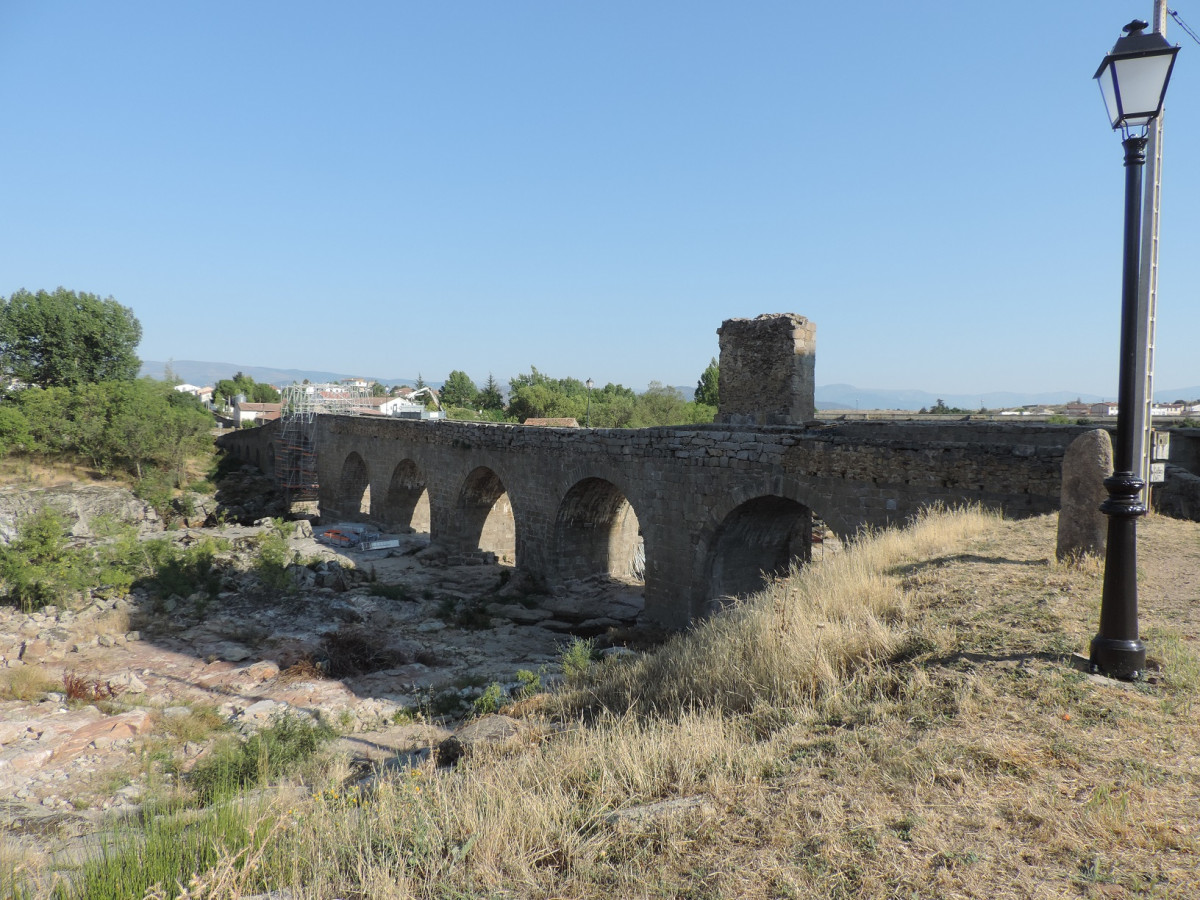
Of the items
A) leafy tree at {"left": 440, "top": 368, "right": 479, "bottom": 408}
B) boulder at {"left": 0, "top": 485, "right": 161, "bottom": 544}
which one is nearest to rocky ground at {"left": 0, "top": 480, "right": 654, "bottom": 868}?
boulder at {"left": 0, "top": 485, "right": 161, "bottom": 544}

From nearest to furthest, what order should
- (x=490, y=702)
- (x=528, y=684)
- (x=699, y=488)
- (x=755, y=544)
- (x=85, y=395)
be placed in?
(x=490, y=702) < (x=528, y=684) < (x=699, y=488) < (x=755, y=544) < (x=85, y=395)

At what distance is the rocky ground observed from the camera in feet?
21.4

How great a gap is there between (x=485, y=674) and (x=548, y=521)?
5.18 m

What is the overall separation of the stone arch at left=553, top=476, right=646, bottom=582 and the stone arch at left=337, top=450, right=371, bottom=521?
12.1m

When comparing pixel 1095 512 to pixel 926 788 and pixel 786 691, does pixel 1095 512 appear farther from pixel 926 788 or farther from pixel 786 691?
pixel 926 788

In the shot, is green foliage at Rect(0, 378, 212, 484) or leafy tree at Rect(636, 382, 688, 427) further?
leafy tree at Rect(636, 382, 688, 427)

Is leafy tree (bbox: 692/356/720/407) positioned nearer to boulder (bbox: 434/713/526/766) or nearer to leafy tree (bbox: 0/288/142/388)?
leafy tree (bbox: 0/288/142/388)

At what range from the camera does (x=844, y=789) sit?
2.89 metres

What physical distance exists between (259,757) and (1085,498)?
6.56 meters

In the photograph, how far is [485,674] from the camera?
9.70m

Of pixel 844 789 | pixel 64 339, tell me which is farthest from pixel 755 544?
pixel 64 339

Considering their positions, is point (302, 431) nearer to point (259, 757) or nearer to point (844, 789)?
point (259, 757)

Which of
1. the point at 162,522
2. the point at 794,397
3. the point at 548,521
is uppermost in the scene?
the point at 794,397

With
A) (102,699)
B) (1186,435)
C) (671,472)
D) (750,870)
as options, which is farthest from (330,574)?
(1186,435)
